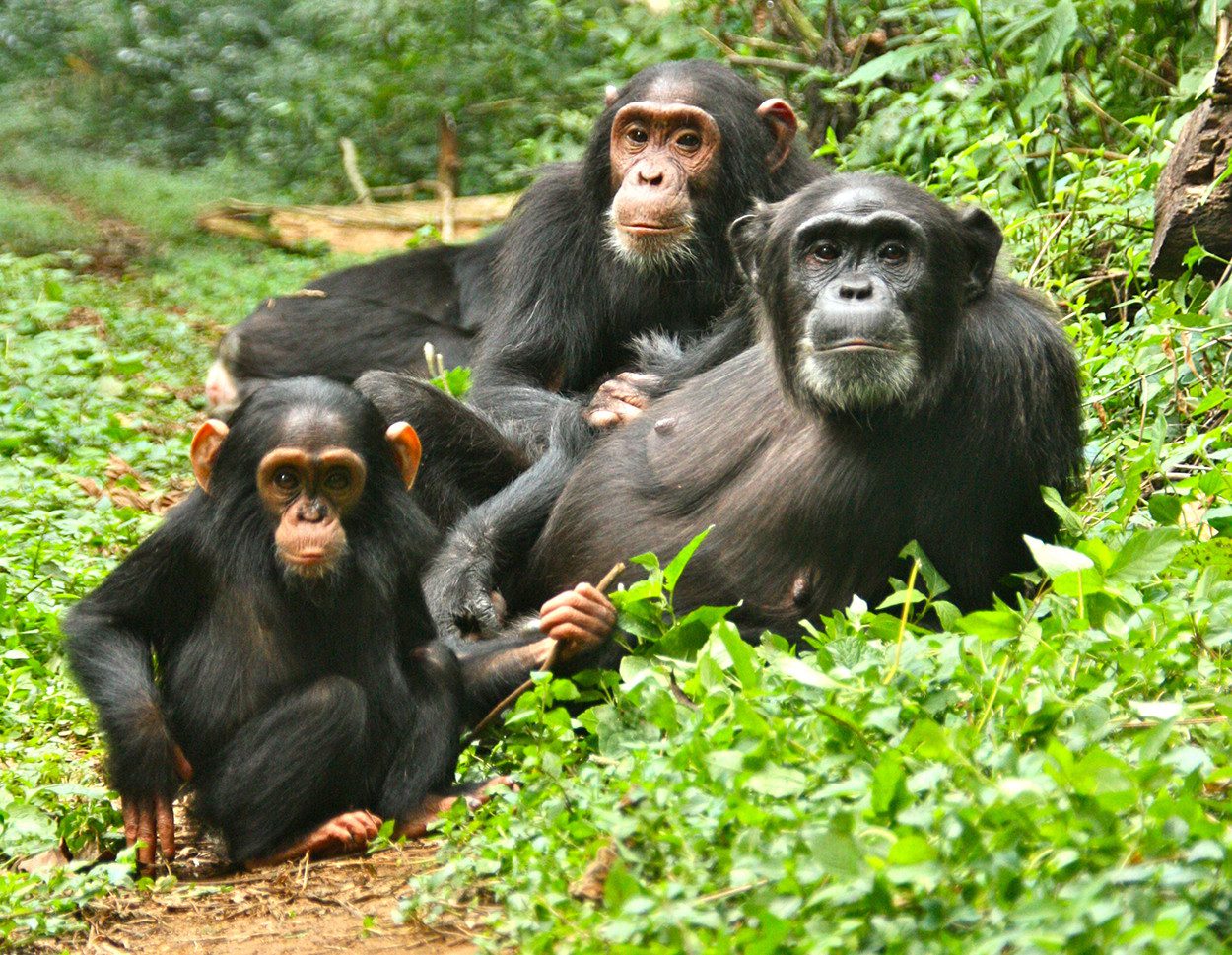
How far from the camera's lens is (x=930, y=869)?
2701mm

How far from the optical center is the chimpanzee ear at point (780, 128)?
6852 millimetres

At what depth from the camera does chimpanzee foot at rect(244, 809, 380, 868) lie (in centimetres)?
439

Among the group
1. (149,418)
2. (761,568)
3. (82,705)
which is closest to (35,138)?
(149,418)

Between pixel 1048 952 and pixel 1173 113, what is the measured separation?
6.31m

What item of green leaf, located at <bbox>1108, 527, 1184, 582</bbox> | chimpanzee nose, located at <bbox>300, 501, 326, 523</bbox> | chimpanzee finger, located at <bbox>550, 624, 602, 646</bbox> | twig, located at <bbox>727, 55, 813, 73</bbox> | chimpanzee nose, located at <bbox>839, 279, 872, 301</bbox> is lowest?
chimpanzee finger, located at <bbox>550, 624, 602, 646</bbox>

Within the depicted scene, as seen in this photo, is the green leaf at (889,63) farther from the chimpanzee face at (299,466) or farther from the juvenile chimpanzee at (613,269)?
the chimpanzee face at (299,466)

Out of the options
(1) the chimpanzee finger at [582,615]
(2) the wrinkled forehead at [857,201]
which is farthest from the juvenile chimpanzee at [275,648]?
(2) the wrinkled forehead at [857,201]

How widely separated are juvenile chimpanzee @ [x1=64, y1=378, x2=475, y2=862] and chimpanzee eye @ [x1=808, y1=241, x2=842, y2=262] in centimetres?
142

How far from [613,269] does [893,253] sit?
7.37ft

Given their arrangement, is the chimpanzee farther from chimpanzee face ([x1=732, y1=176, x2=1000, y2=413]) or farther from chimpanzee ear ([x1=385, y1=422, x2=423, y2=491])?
chimpanzee face ([x1=732, y1=176, x2=1000, y2=413])

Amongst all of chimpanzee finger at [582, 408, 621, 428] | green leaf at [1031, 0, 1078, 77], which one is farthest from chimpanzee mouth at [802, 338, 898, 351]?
green leaf at [1031, 0, 1078, 77]

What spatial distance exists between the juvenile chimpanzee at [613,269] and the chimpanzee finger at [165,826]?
7.23 feet

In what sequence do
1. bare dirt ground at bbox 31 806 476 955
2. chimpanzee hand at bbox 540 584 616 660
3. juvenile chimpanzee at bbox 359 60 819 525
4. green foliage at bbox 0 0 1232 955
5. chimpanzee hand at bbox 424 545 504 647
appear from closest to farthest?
green foliage at bbox 0 0 1232 955
bare dirt ground at bbox 31 806 476 955
chimpanzee hand at bbox 540 584 616 660
chimpanzee hand at bbox 424 545 504 647
juvenile chimpanzee at bbox 359 60 819 525

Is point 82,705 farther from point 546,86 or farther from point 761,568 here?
point 546,86
